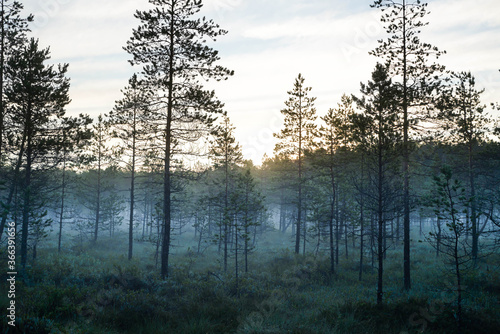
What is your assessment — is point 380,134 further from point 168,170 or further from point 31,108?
point 31,108

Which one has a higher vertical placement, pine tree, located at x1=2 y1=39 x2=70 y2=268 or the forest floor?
pine tree, located at x1=2 y1=39 x2=70 y2=268

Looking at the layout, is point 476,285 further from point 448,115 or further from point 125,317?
point 125,317

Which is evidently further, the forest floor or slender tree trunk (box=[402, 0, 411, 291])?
slender tree trunk (box=[402, 0, 411, 291])

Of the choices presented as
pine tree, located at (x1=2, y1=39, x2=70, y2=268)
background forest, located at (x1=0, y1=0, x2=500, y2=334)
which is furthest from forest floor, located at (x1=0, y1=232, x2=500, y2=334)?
pine tree, located at (x1=2, y1=39, x2=70, y2=268)

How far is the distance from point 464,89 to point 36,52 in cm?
2988

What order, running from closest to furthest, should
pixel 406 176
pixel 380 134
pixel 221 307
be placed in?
pixel 221 307 < pixel 380 134 < pixel 406 176

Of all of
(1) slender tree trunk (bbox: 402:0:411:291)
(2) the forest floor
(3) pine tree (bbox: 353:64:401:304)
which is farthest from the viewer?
(1) slender tree trunk (bbox: 402:0:411:291)

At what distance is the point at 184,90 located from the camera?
14477 millimetres

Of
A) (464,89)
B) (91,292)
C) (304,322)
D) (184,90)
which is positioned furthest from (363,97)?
(91,292)

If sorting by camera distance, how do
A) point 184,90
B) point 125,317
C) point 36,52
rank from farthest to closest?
point 36,52 → point 184,90 → point 125,317

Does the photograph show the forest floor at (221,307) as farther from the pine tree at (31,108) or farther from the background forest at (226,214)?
the pine tree at (31,108)

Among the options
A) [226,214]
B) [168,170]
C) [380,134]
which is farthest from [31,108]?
[380,134]

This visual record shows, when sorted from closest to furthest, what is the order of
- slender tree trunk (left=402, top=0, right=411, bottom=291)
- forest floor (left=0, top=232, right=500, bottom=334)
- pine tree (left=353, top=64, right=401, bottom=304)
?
forest floor (left=0, top=232, right=500, bottom=334), pine tree (left=353, top=64, right=401, bottom=304), slender tree trunk (left=402, top=0, right=411, bottom=291)

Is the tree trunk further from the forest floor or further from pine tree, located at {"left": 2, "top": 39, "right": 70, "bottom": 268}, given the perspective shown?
pine tree, located at {"left": 2, "top": 39, "right": 70, "bottom": 268}
